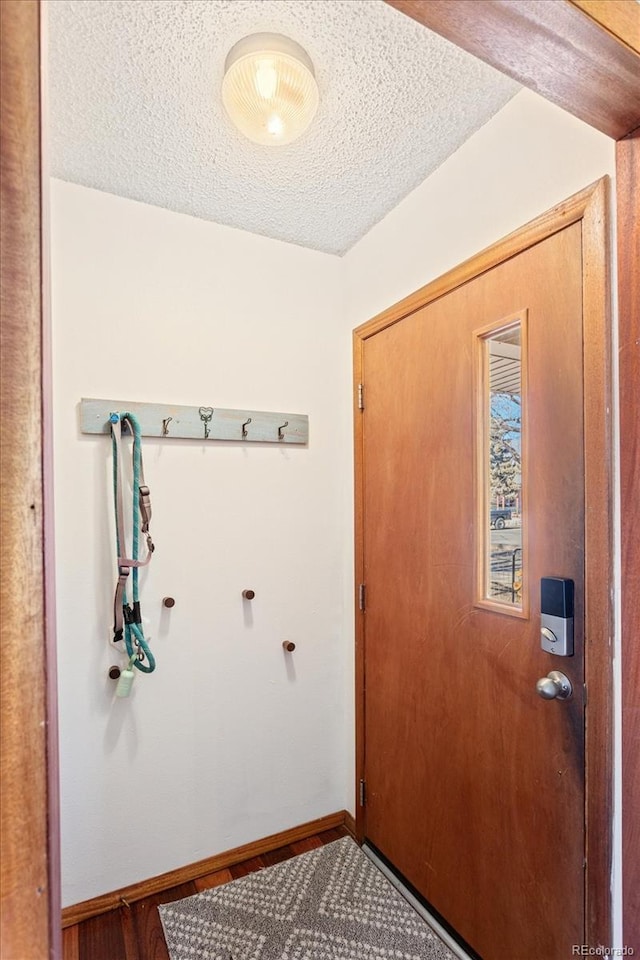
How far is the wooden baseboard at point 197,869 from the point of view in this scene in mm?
1518

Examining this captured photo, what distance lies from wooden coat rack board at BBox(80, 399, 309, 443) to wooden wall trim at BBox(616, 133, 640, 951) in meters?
1.18

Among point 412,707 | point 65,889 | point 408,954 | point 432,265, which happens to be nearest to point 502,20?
point 432,265

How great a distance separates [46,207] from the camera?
1.55 feet

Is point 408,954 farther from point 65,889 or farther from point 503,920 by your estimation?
point 65,889

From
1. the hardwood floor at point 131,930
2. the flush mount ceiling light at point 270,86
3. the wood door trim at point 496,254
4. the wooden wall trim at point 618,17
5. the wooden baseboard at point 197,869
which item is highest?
the flush mount ceiling light at point 270,86

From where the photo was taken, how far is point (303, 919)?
150 centimetres

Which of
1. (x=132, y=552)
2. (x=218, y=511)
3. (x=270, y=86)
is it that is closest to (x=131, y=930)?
(x=132, y=552)

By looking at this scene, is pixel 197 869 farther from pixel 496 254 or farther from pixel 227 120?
pixel 227 120

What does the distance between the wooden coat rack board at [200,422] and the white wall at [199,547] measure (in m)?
0.04

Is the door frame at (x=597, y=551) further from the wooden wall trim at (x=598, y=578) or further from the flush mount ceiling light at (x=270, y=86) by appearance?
the flush mount ceiling light at (x=270, y=86)

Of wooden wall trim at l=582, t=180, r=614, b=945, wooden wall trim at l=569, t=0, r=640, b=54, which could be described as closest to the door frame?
wooden wall trim at l=582, t=180, r=614, b=945

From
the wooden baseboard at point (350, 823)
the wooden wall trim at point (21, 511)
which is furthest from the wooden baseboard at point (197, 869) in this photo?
the wooden wall trim at point (21, 511)

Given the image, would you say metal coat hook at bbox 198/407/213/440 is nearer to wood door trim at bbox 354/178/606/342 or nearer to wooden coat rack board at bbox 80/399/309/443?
wooden coat rack board at bbox 80/399/309/443

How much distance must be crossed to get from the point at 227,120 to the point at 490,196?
777 millimetres
